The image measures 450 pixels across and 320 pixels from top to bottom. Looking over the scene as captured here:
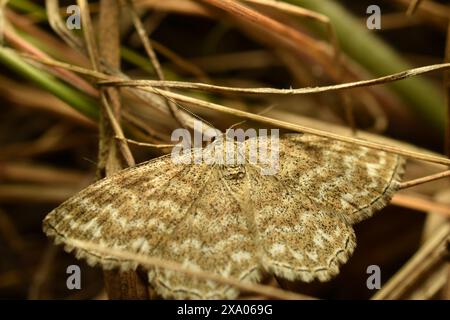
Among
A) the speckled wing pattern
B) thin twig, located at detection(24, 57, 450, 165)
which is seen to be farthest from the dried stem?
thin twig, located at detection(24, 57, 450, 165)

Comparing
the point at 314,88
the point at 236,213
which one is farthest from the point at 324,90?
the point at 236,213

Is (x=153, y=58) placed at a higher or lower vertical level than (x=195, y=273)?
higher

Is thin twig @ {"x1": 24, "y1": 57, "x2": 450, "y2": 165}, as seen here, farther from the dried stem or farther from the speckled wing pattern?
the dried stem

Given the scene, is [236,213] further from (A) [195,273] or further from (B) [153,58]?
(B) [153,58]

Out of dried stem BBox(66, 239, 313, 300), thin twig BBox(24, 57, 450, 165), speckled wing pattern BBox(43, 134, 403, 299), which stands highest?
thin twig BBox(24, 57, 450, 165)

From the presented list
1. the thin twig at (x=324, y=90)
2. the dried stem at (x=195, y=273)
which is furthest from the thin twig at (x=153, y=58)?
the dried stem at (x=195, y=273)
